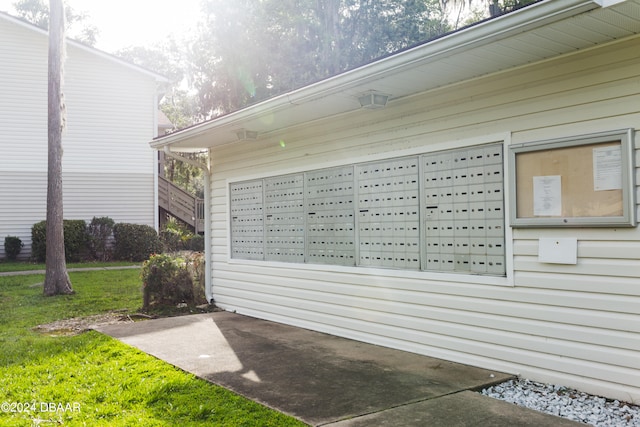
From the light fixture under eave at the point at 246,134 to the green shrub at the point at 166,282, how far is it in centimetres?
251

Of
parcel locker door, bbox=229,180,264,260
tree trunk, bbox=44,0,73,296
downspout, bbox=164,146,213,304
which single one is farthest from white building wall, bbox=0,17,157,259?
parcel locker door, bbox=229,180,264,260

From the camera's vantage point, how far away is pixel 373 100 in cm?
544

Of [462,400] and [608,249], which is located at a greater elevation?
[608,249]

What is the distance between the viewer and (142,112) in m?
18.8

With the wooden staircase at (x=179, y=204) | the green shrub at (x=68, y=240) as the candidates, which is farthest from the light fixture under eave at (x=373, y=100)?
the wooden staircase at (x=179, y=204)

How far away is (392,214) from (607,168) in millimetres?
2262

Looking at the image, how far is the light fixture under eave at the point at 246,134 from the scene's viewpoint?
7.50m

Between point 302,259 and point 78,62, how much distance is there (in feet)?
46.6

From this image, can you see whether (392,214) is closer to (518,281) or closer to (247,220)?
(518,281)

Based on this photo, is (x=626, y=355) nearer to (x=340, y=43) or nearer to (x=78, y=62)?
(x=78, y=62)

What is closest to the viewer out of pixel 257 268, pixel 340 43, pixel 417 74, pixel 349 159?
pixel 417 74

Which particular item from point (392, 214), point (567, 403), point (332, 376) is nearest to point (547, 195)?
point (567, 403)

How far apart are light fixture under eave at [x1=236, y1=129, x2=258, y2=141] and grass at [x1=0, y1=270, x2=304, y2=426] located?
9.89ft

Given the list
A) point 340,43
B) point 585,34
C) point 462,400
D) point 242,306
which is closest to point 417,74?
point 585,34
